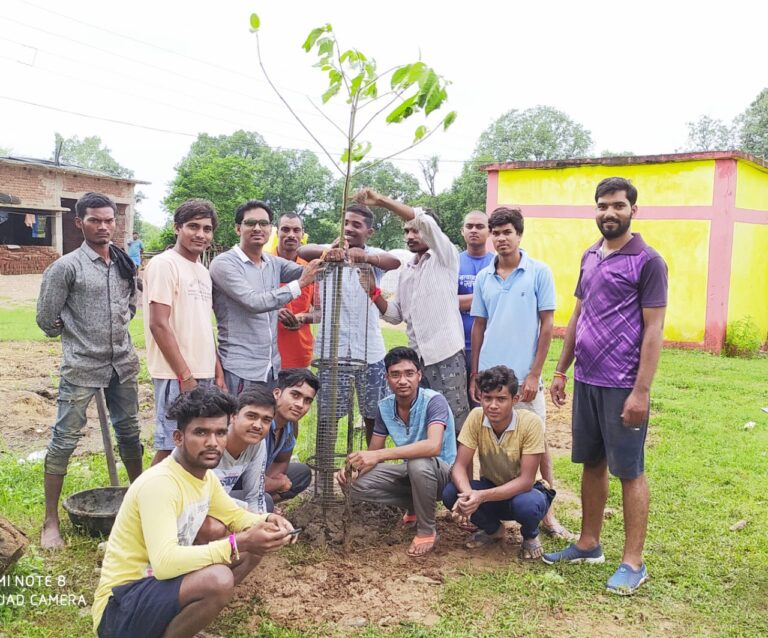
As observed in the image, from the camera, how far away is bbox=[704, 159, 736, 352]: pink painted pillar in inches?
503

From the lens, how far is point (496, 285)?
451 cm

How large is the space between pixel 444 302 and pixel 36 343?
893 centimetres

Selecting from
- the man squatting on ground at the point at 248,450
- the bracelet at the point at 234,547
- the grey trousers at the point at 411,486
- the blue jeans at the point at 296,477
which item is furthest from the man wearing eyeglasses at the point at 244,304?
the bracelet at the point at 234,547

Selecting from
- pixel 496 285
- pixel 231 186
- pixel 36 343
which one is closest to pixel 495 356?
pixel 496 285

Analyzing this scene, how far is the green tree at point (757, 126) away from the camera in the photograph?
36.1m

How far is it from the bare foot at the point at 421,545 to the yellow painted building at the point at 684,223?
10634 mm

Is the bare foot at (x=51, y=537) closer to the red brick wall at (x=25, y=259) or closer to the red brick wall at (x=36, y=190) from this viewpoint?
the red brick wall at (x=25, y=259)

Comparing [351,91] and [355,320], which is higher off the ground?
[351,91]

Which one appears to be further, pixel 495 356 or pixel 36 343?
pixel 36 343

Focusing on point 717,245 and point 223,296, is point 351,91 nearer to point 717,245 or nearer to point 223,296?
point 223,296

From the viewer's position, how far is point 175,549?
262 centimetres

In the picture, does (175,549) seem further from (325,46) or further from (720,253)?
(720,253)

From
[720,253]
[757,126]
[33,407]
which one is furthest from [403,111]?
[757,126]

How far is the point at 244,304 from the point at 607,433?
220 centimetres
